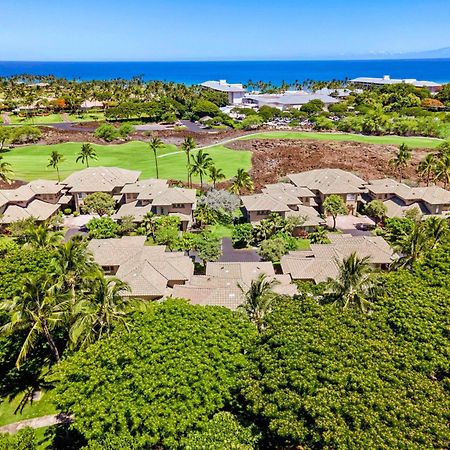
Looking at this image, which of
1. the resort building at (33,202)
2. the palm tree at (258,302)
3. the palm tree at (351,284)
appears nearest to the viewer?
the palm tree at (258,302)

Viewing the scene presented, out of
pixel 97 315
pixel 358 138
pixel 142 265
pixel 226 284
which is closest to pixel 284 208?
pixel 226 284

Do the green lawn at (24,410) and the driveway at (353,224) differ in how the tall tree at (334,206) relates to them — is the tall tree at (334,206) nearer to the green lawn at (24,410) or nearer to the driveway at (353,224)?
the driveway at (353,224)

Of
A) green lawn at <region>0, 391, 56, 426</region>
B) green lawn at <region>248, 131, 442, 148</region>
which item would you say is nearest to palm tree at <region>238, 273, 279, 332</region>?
green lawn at <region>0, 391, 56, 426</region>

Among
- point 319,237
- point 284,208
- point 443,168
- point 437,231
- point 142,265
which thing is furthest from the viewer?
point 443,168

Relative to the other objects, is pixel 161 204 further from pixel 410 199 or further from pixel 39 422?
pixel 410 199

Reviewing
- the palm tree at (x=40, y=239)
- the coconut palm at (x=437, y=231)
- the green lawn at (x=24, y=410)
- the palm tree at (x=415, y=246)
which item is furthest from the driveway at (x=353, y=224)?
the green lawn at (x=24, y=410)

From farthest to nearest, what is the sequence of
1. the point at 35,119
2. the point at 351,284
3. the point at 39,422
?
the point at 35,119 → the point at 351,284 → the point at 39,422
